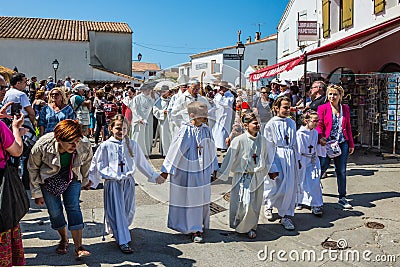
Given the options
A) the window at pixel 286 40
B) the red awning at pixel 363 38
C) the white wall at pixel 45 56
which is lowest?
the red awning at pixel 363 38

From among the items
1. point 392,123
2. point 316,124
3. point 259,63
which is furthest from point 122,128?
point 259,63

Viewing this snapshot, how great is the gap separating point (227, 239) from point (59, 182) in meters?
2.12

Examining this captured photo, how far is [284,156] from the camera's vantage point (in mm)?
5387

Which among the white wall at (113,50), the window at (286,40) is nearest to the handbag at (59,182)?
the window at (286,40)

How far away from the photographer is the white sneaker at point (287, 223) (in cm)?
534

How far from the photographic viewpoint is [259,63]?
115ft

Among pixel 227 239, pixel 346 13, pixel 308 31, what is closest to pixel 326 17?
pixel 308 31

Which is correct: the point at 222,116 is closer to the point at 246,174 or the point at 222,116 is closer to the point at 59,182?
the point at 246,174

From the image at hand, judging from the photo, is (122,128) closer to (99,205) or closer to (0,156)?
(0,156)

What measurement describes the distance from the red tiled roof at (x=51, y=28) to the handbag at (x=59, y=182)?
3400 centimetres

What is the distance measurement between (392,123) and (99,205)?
7156 millimetres

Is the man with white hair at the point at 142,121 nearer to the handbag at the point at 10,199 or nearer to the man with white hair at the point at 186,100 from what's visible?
the man with white hair at the point at 186,100

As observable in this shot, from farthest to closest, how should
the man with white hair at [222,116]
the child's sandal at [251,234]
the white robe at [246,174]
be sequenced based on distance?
the man with white hair at [222,116]
the child's sandal at [251,234]
the white robe at [246,174]

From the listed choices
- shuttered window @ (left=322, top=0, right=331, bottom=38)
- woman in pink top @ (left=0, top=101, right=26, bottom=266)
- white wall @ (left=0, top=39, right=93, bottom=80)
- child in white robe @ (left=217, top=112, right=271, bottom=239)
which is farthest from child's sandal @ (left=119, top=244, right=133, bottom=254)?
white wall @ (left=0, top=39, right=93, bottom=80)
